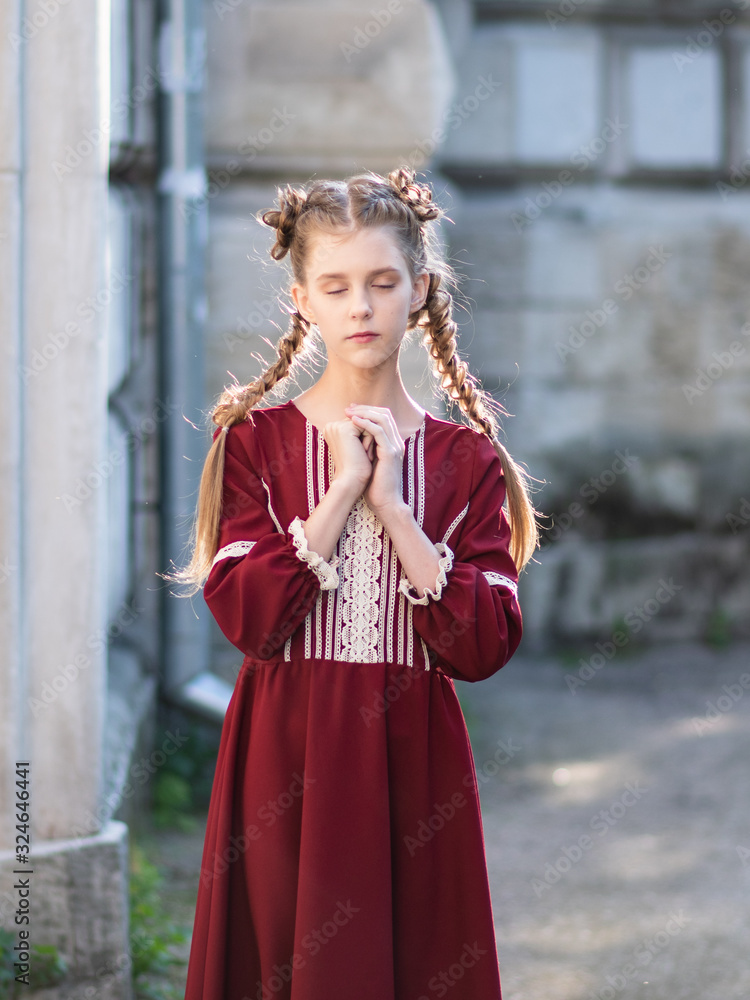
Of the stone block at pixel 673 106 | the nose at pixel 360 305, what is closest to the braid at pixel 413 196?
the nose at pixel 360 305

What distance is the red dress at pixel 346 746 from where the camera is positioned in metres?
1.93

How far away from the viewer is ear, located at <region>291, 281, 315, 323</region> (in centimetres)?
204

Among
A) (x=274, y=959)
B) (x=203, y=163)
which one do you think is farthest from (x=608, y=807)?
(x=203, y=163)

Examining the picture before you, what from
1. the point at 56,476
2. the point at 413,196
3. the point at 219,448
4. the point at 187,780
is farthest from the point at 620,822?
the point at 413,196

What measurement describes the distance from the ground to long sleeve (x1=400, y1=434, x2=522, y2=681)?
1561mm

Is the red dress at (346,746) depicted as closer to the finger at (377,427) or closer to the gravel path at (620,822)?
the finger at (377,427)

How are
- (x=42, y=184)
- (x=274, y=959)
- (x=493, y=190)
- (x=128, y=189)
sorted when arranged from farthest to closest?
(x=493, y=190) < (x=128, y=189) < (x=42, y=184) < (x=274, y=959)

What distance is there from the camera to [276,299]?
322 cm

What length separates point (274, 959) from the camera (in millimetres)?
1974

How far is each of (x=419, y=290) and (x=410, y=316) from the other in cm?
9

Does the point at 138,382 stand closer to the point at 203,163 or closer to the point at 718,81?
the point at 203,163

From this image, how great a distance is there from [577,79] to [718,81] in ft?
2.88

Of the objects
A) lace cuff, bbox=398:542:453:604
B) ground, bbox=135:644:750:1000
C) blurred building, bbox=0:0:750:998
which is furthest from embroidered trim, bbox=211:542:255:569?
ground, bbox=135:644:750:1000

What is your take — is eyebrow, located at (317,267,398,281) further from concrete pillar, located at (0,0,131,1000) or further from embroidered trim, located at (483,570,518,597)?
concrete pillar, located at (0,0,131,1000)
